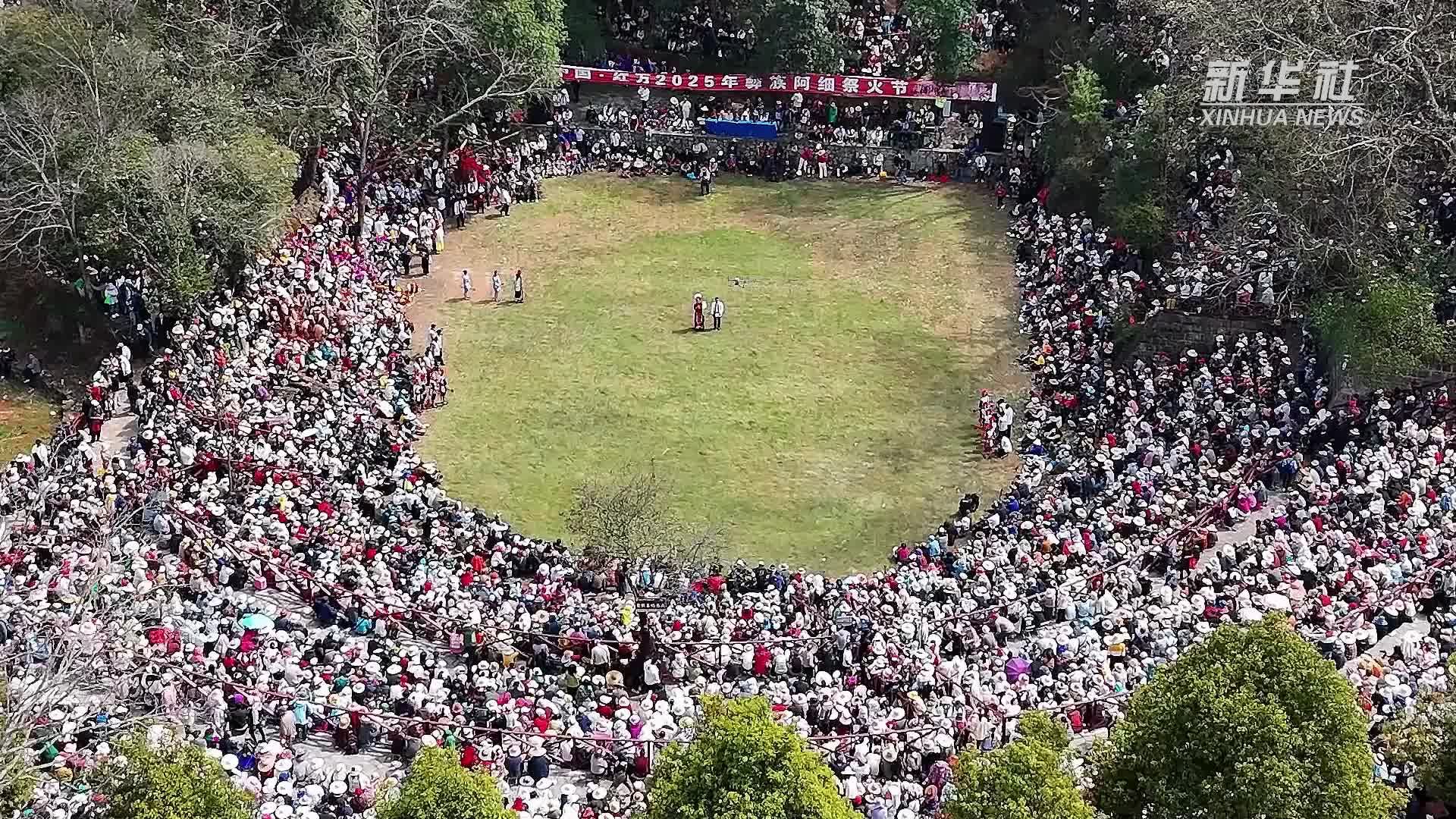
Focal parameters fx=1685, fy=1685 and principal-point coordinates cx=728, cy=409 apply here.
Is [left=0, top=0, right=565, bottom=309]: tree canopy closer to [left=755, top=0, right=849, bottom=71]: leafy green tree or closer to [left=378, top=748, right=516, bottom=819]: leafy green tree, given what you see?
[left=755, top=0, right=849, bottom=71]: leafy green tree

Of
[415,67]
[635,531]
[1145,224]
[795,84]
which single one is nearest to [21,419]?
[635,531]

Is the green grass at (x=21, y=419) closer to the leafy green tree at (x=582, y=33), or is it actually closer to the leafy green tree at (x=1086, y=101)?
the leafy green tree at (x=582, y=33)

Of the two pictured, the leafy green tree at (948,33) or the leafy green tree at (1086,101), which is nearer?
the leafy green tree at (1086,101)

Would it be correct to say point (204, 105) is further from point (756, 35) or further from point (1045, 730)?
point (1045, 730)

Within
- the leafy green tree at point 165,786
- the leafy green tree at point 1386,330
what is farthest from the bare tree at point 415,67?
the leafy green tree at point 165,786

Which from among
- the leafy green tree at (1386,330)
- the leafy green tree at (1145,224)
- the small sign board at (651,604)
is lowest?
the small sign board at (651,604)
